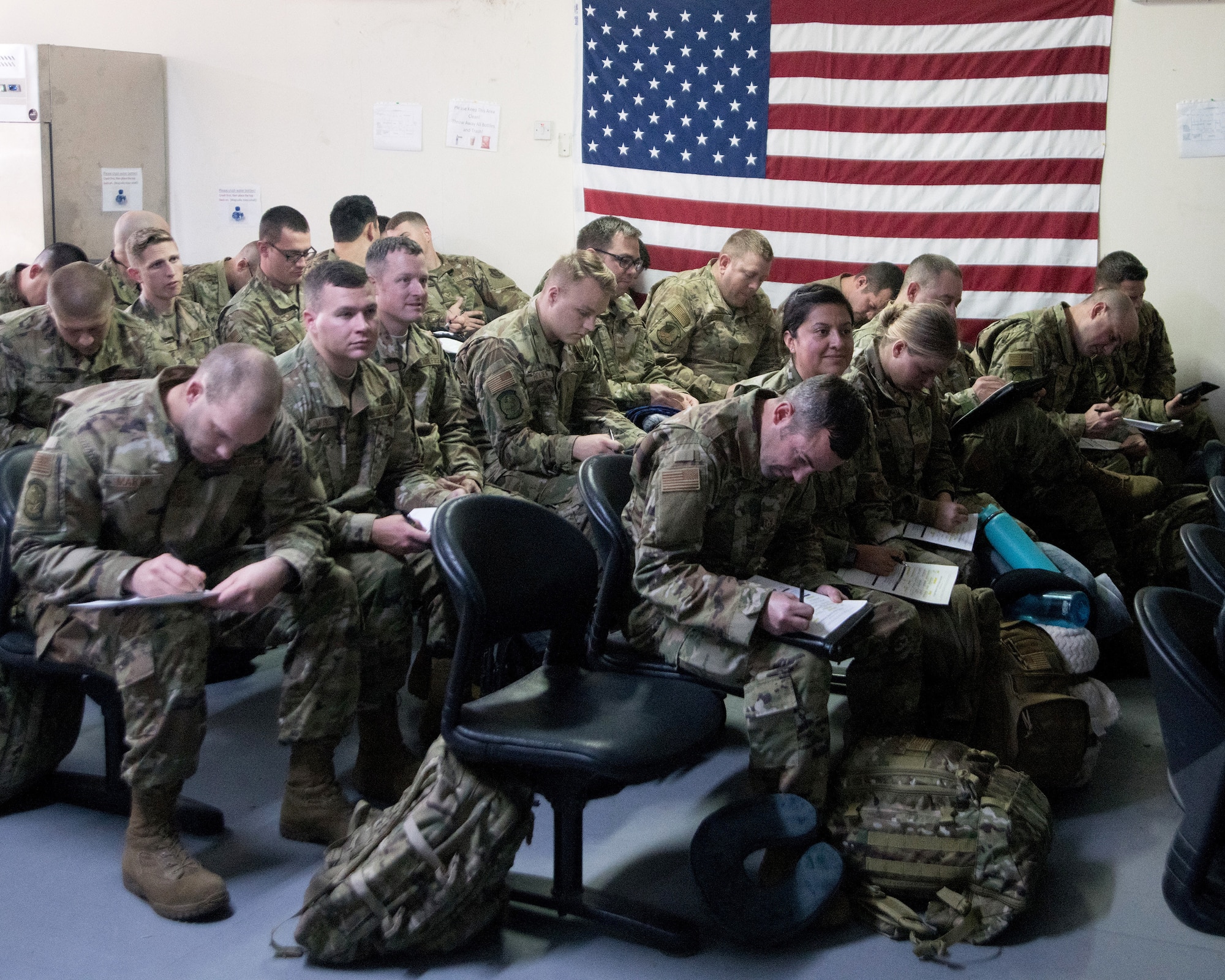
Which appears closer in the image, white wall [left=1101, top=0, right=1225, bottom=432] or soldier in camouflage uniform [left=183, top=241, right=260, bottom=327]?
white wall [left=1101, top=0, right=1225, bottom=432]

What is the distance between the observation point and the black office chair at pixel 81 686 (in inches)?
98.0

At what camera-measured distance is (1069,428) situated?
4.47 metres

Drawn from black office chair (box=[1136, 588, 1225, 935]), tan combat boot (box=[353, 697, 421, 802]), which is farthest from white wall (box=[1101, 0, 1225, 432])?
tan combat boot (box=[353, 697, 421, 802])

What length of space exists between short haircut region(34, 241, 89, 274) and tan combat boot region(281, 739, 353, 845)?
2.81 metres

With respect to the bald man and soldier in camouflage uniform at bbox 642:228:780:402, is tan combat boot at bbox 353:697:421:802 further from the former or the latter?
soldier in camouflage uniform at bbox 642:228:780:402

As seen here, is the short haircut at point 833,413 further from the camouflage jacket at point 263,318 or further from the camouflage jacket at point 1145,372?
the camouflage jacket at point 1145,372

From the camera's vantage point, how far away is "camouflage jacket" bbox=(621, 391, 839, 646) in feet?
7.92

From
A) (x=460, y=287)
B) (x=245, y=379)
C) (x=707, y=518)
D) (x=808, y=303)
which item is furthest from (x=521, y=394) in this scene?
Answer: (x=460, y=287)

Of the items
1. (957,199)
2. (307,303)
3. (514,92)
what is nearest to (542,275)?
(514,92)

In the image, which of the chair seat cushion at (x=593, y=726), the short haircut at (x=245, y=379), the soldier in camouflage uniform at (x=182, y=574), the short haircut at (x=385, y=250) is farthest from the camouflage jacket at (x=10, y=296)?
the chair seat cushion at (x=593, y=726)

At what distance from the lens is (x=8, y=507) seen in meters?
2.49

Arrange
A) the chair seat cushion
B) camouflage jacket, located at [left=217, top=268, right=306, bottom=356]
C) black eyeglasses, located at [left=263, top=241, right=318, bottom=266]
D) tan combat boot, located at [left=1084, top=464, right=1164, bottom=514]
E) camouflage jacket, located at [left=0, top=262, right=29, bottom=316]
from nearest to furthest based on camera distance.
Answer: the chair seat cushion < tan combat boot, located at [left=1084, top=464, right=1164, bottom=514] < camouflage jacket, located at [left=0, top=262, right=29, bottom=316] < camouflage jacket, located at [left=217, top=268, right=306, bottom=356] < black eyeglasses, located at [left=263, top=241, right=318, bottom=266]

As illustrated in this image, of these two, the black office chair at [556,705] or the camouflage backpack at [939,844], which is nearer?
the black office chair at [556,705]

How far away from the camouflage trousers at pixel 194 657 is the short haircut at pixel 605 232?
2803mm
